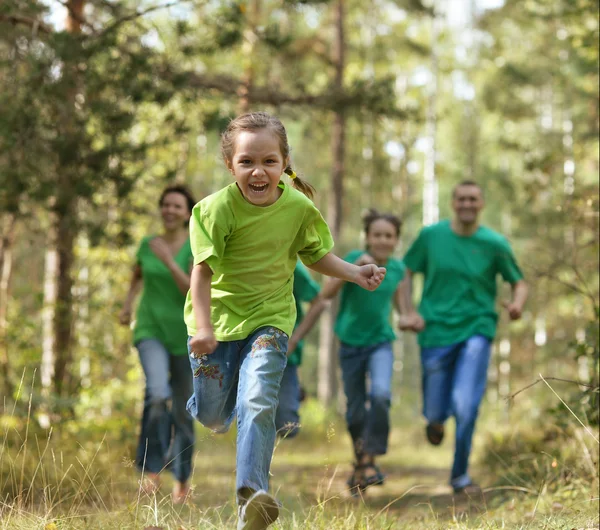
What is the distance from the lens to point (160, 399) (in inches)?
253

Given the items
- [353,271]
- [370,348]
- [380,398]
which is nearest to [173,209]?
[370,348]

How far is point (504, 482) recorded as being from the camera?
6.89 metres

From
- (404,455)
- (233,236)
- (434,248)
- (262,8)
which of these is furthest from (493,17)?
(233,236)

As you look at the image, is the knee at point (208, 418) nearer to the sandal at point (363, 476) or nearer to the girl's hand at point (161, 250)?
the girl's hand at point (161, 250)

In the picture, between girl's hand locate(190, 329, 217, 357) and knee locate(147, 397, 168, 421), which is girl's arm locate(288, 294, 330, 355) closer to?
knee locate(147, 397, 168, 421)

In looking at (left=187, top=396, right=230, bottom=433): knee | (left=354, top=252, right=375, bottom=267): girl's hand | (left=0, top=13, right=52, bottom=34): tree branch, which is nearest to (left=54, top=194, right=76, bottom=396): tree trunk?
(left=0, top=13, right=52, bottom=34): tree branch

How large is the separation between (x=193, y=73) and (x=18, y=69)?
6.92ft

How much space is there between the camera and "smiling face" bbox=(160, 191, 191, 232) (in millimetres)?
6863

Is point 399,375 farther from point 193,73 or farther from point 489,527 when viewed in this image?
point 489,527

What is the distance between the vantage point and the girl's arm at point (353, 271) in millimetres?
4152

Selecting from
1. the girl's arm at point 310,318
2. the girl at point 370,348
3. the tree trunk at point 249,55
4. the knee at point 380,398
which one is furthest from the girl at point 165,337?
the tree trunk at point 249,55

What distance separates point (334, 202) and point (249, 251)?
43.9 feet

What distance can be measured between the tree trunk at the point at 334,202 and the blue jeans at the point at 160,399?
9814 mm

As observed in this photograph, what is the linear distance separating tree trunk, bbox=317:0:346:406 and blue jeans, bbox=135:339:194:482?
9.81m
